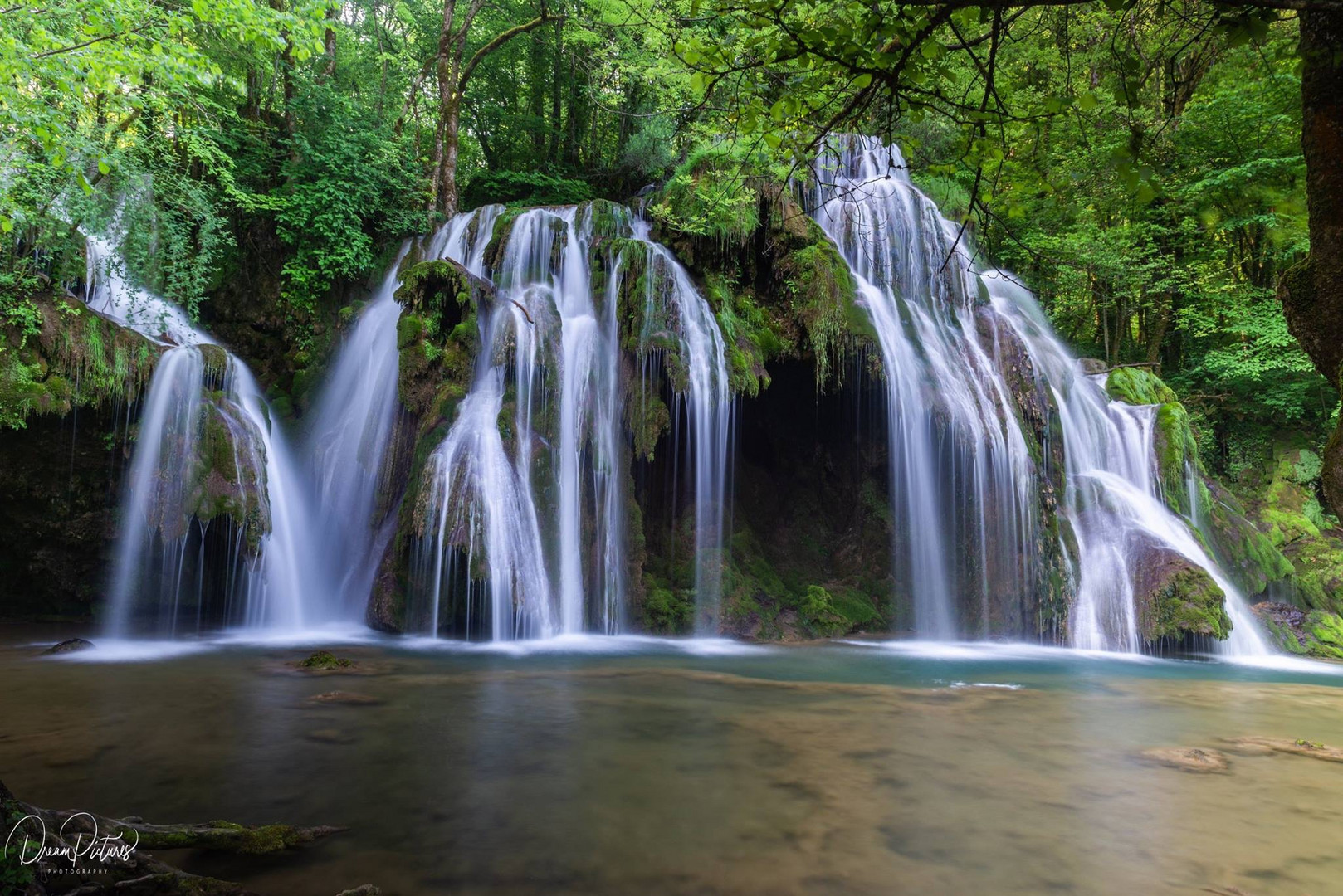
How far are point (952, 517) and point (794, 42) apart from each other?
9.98 metres

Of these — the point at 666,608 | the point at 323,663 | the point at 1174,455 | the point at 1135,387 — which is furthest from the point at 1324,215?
the point at 1135,387

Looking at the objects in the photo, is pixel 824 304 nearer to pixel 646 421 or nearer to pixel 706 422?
pixel 706 422

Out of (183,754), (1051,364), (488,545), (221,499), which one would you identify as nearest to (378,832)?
(183,754)

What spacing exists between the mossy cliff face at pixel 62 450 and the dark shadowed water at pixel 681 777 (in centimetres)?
311

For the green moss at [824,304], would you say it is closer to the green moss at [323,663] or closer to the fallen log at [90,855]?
the green moss at [323,663]

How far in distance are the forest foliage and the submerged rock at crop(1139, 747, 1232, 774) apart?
13.2ft

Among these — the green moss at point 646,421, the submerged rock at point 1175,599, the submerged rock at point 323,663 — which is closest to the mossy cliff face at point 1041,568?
the submerged rock at point 1175,599

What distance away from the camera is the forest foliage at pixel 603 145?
18.7 ft

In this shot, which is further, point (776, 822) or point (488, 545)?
point (488, 545)

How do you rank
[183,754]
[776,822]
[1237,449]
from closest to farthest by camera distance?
[776,822], [183,754], [1237,449]

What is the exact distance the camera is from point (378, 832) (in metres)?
3.54

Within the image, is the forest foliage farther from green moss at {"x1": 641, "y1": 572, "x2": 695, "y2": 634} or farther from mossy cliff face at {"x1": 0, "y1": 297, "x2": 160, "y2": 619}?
green moss at {"x1": 641, "y1": 572, "x2": 695, "y2": 634}

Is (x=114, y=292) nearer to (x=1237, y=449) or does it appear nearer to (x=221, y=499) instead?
(x=221, y=499)

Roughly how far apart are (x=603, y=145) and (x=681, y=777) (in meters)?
19.3
